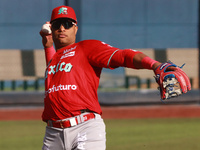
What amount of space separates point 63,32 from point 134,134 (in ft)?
17.8

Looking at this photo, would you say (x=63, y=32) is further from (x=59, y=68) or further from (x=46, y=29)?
(x=46, y=29)

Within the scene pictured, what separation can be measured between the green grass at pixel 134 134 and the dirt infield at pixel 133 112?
0.20 meters

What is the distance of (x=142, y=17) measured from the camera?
38.8 feet

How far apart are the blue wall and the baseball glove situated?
27.5ft

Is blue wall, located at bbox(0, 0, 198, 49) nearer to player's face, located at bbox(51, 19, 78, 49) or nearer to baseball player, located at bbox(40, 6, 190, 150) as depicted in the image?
player's face, located at bbox(51, 19, 78, 49)

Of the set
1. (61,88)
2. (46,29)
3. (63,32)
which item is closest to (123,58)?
(61,88)

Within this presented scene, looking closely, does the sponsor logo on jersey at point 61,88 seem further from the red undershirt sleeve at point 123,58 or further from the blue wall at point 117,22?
the blue wall at point 117,22

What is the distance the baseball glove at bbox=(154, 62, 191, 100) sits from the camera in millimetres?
2787

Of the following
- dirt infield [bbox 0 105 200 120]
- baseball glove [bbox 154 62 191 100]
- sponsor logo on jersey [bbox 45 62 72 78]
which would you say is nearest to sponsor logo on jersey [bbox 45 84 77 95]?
sponsor logo on jersey [bbox 45 62 72 78]

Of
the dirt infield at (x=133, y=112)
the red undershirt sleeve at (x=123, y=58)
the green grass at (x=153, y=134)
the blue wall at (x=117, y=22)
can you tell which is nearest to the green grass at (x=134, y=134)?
the green grass at (x=153, y=134)

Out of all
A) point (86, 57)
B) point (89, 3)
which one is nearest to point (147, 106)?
point (89, 3)

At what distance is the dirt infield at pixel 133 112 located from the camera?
435 inches

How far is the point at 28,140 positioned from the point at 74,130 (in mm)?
4908

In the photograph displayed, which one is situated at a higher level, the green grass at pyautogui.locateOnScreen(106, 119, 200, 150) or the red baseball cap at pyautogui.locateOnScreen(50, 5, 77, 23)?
the red baseball cap at pyautogui.locateOnScreen(50, 5, 77, 23)
